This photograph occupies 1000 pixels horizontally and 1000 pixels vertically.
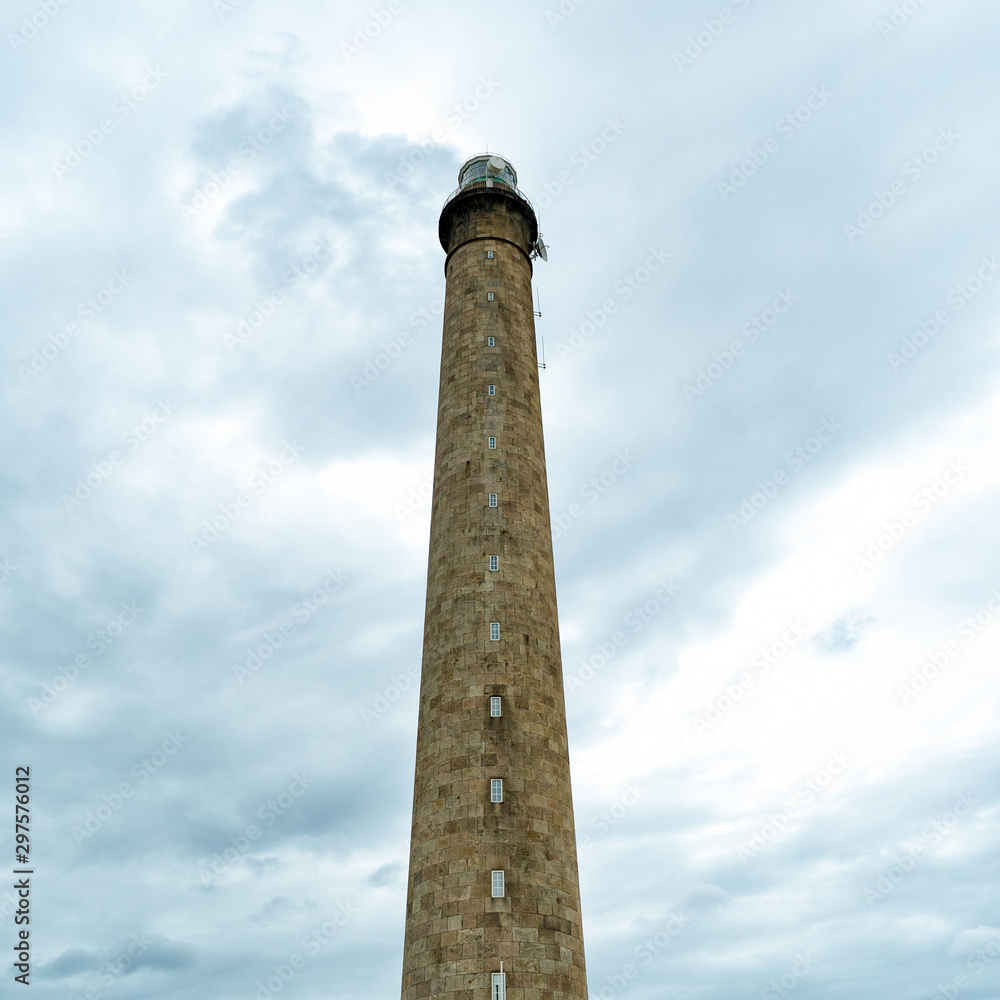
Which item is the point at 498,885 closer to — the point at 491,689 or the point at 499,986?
the point at 499,986

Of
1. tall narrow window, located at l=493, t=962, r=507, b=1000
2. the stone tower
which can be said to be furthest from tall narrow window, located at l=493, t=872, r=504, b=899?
tall narrow window, located at l=493, t=962, r=507, b=1000

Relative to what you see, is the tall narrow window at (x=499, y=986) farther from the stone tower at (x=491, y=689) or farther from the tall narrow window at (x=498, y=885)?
the tall narrow window at (x=498, y=885)

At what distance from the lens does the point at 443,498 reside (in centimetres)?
5028

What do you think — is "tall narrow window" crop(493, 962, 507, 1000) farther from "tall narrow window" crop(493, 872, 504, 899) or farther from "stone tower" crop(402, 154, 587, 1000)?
"tall narrow window" crop(493, 872, 504, 899)

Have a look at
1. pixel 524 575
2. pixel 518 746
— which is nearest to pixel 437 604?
pixel 524 575

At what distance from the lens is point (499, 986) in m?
37.7

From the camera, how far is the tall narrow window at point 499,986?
Result: 3756 cm

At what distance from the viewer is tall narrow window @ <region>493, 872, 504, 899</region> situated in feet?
Result: 128

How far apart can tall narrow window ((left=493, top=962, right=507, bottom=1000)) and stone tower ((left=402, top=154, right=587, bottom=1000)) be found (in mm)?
41

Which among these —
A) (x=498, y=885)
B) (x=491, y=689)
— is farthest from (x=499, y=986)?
(x=491, y=689)

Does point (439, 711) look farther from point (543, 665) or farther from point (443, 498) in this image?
point (443, 498)

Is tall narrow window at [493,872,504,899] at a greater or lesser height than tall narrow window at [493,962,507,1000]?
greater

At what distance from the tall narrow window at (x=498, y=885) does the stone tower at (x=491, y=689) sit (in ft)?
0.20

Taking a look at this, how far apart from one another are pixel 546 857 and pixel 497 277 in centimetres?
3323
